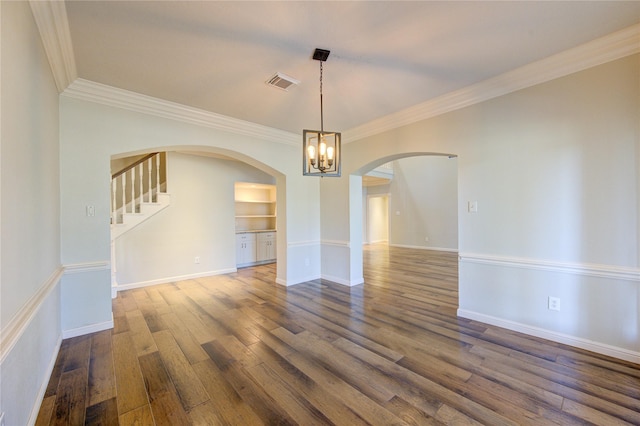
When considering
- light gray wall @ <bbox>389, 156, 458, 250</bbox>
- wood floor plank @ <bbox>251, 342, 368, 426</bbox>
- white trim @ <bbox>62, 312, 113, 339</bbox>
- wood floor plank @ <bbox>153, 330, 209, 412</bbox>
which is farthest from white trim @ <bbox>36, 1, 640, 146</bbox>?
light gray wall @ <bbox>389, 156, 458, 250</bbox>

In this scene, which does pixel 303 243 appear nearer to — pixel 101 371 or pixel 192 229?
pixel 192 229

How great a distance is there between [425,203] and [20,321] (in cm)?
995

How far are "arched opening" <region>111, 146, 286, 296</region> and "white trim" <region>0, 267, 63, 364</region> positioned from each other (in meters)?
2.80

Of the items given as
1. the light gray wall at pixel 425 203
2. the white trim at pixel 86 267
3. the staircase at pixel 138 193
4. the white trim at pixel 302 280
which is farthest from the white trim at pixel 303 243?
the light gray wall at pixel 425 203

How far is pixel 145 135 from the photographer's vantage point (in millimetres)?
3359

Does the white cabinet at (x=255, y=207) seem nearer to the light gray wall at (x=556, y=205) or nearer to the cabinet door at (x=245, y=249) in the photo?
the cabinet door at (x=245, y=249)

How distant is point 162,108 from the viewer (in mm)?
3424

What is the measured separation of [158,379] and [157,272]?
345 centimetres

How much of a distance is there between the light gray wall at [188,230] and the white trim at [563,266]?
486cm

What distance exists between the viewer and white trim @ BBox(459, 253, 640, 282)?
92.1 inches

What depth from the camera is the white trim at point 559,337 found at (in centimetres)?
235

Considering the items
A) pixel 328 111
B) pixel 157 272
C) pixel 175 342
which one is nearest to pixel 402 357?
pixel 175 342

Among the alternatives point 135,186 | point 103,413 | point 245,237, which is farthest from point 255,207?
point 103,413

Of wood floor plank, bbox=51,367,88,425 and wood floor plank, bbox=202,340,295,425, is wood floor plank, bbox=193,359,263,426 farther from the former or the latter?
wood floor plank, bbox=51,367,88,425
